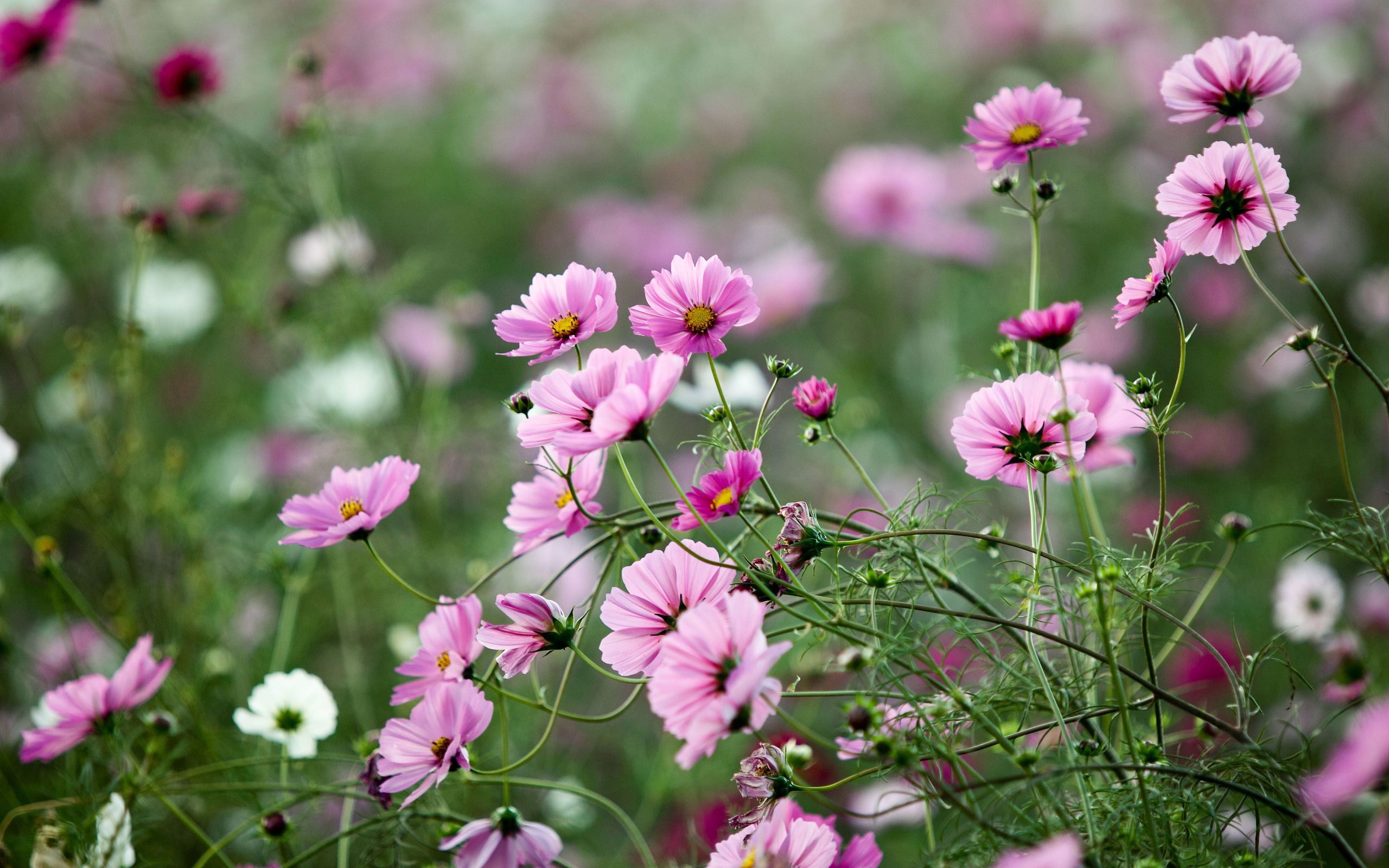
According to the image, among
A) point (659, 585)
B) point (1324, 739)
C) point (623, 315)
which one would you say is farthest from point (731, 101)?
point (659, 585)

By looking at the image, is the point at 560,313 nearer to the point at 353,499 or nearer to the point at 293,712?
the point at 353,499

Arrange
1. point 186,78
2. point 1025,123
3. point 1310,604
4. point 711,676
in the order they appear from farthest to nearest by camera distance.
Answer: point 186,78 < point 1310,604 < point 1025,123 < point 711,676

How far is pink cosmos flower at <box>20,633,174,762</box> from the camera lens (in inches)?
18.9

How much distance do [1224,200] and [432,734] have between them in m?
0.44

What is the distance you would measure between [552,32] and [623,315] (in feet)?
2.82

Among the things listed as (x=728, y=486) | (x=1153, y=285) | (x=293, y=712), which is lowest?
(x=293, y=712)

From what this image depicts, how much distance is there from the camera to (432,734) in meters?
0.40

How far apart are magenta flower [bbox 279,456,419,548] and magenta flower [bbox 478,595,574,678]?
0.08 m

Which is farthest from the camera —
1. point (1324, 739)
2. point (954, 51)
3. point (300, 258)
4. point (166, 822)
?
point (954, 51)

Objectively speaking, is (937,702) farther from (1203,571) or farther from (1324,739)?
(1203,571)

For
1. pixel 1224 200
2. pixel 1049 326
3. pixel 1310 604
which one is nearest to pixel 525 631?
pixel 1049 326

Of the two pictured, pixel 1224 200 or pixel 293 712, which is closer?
pixel 1224 200

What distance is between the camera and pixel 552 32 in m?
2.15

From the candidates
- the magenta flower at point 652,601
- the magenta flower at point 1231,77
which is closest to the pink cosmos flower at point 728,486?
the magenta flower at point 652,601
